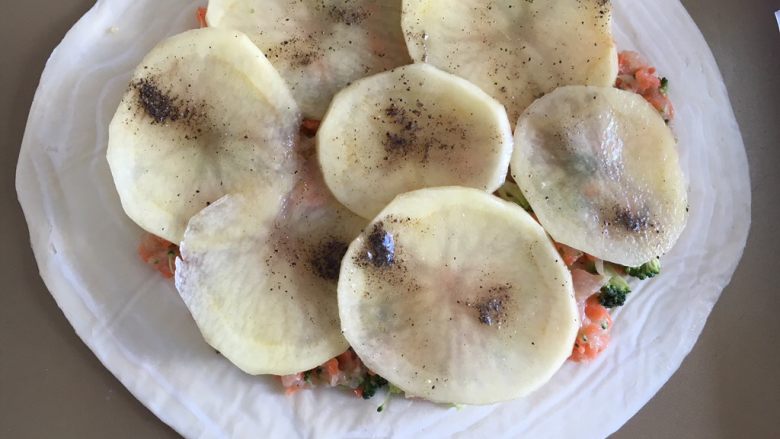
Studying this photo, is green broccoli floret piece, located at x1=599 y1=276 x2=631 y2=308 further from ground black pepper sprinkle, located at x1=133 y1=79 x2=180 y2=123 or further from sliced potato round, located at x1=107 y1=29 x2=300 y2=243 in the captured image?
ground black pepper sprinkle, located at x1=133 y1=79 x2=180 y2=123

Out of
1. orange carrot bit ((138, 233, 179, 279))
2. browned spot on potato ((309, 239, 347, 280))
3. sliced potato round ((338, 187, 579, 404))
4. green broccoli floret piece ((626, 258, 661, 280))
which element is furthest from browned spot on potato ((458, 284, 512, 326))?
orange carrot bit ((138, 233, 179, 279))

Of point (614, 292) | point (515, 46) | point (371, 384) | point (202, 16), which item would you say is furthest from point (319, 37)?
point (614, 292)

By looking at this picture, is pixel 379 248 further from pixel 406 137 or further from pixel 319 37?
pixel 319 37

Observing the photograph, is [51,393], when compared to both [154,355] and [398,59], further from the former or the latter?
[398,59]

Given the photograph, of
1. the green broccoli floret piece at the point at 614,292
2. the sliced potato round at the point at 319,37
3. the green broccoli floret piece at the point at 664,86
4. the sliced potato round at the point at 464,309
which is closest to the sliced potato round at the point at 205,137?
the sliced potato round at the point at 319,37

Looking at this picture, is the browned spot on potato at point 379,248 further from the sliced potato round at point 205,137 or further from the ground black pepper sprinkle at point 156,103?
the ground black pepper sprinkle at point 156,103

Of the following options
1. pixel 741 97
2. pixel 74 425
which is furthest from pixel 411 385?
pixel 741 97
